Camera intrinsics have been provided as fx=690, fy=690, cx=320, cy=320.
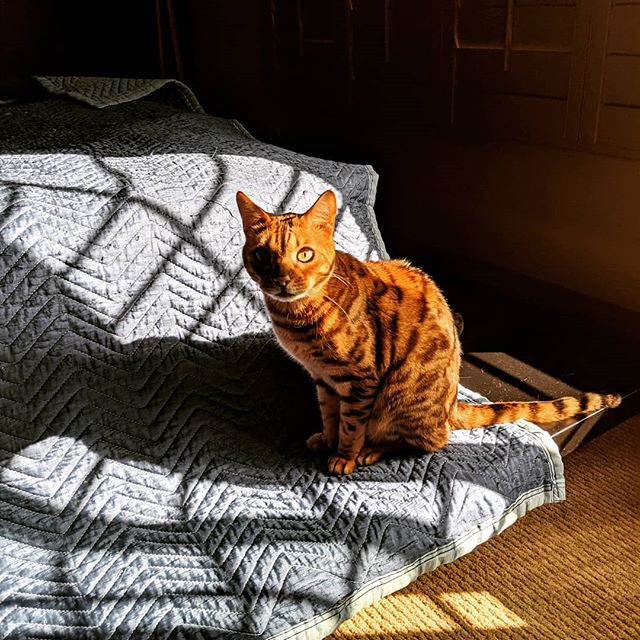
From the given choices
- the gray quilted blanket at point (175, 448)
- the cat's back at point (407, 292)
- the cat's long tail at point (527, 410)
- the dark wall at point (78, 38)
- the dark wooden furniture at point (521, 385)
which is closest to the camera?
the gray quilted blanket at point (175, 448)

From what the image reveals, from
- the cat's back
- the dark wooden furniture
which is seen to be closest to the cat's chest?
the cat's back

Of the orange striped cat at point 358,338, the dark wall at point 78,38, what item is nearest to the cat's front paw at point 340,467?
the orange striped cat at point 358,338

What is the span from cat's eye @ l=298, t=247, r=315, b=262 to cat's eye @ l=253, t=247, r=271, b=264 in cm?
5

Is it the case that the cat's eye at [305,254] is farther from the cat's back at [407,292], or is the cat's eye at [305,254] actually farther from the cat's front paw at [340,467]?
the cat's front paw at [340,467]

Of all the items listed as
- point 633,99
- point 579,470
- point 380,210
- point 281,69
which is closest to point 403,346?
point 579,470

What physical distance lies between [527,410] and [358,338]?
0.41m

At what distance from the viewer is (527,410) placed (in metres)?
1.36

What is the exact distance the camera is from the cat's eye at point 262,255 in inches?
44.8

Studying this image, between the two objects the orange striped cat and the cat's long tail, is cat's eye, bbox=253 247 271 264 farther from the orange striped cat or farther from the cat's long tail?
the cat's long tail

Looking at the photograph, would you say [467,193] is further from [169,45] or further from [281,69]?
[169,45]

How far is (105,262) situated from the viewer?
4.41 ft

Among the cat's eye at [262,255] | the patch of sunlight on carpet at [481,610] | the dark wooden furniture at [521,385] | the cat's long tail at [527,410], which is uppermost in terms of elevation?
the cat's eye at [262,255]

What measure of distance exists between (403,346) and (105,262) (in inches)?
23.6

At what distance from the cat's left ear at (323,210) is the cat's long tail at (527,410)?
0.46m
